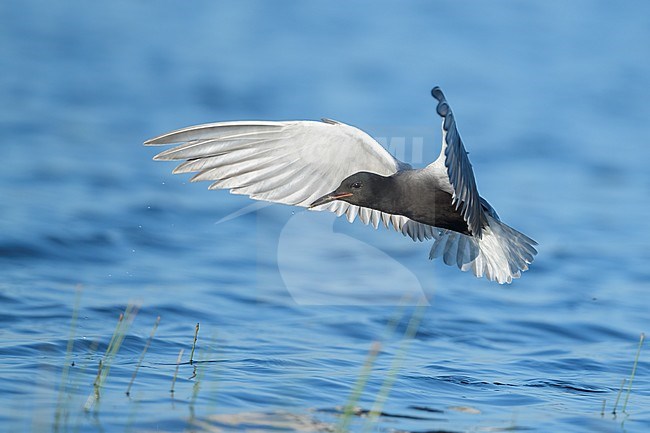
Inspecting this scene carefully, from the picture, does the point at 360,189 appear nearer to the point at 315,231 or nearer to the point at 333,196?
the point at 333,196

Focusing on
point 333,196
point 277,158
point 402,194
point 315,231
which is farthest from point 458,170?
point 315,231

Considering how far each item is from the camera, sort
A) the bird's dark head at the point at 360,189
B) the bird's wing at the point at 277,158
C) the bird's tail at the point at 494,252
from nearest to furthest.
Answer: the bird's dark head at the point at 360,189 < the bird's wing at the point at 277,158 < the bird's tail at the point at 494,252

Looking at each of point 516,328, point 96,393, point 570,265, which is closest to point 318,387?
point 96,393

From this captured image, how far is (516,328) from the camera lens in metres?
9.09

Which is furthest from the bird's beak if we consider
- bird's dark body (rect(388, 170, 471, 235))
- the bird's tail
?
the bird's tail

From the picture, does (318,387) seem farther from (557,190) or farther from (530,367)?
(557,190)

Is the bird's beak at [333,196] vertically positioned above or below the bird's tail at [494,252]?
above

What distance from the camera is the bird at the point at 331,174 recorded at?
6.77m

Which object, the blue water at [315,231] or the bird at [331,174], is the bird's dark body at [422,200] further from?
the blue water at [315,231]

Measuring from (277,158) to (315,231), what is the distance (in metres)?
4.28

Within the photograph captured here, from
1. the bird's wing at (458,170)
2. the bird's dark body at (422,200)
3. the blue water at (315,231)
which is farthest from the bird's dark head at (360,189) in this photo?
the blue water at (315,231)

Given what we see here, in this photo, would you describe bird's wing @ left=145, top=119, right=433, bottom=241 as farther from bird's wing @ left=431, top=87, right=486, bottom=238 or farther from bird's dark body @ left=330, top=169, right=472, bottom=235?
bird's wing @ left=431, top=87, right=486, bottom=238

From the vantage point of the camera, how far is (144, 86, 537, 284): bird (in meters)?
6.77

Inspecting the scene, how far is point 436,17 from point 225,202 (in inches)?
428
